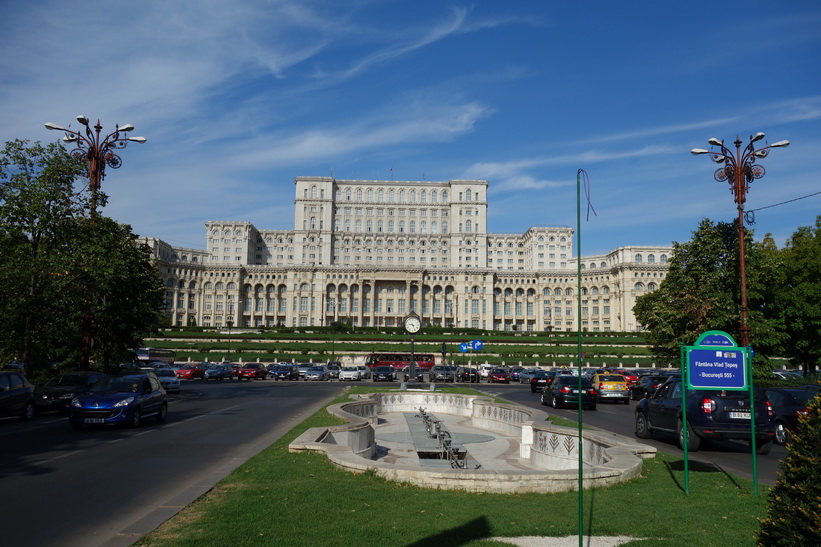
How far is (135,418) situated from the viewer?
55.2ft

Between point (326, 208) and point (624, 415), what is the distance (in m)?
138

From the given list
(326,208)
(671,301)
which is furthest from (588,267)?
(671,301)

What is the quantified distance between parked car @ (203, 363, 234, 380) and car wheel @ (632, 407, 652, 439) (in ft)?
134

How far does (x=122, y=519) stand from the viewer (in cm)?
733

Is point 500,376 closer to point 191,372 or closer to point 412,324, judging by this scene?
point 412,324

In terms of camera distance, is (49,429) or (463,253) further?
(463,253)

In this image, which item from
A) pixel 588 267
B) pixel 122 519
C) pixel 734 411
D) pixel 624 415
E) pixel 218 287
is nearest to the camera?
pixel 122 519

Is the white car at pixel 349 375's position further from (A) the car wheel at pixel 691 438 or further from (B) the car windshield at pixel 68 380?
(A) the car wheel at pixel 691 438

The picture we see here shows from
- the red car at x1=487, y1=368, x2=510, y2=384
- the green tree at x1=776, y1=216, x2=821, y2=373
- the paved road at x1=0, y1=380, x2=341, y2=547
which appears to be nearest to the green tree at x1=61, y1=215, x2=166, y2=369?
the paved road at x1=0, y1=380, x2=341, y2=547

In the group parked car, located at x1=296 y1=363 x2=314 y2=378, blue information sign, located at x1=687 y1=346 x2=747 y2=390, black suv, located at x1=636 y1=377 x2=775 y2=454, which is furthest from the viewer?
parked car, located at x1=296 y1=363 x2=314 y2=378

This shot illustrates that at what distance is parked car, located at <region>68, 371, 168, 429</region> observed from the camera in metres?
16.2

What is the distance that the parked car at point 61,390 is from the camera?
2066 centimetres

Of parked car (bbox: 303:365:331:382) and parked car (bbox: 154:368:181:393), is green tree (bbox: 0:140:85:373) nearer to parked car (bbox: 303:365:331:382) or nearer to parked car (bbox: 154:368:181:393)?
parked car (bbox: 154:368:181:393)

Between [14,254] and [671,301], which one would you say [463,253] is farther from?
[14,254]
